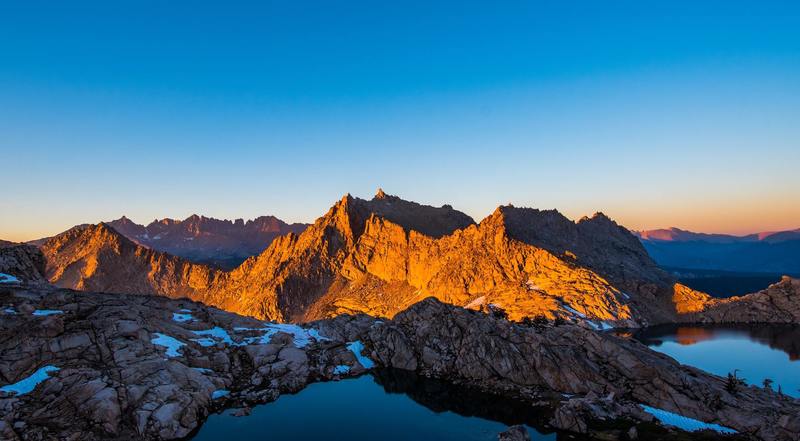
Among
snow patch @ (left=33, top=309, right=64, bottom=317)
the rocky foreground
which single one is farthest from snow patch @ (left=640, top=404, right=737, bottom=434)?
snow patch @ (left=33, top=309, right=64, bottom=317)

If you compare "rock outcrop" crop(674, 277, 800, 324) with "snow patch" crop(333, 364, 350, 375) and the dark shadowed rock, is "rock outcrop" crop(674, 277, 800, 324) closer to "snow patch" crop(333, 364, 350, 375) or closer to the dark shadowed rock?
"snow patch" crop(333, 364, 350, 375)

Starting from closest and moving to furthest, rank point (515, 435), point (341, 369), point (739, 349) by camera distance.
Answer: point (515, 435) < point (341, 369) < point (739, 349)

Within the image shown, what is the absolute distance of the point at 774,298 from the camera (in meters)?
163

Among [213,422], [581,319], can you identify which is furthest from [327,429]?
[581,319]

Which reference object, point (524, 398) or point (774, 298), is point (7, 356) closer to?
point (524, 398)

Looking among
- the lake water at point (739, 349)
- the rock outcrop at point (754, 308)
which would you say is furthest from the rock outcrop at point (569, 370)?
the rock outcrop at point (754, 308)

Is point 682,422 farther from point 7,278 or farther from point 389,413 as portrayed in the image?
point 7,278

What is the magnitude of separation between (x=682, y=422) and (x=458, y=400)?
3175 cm

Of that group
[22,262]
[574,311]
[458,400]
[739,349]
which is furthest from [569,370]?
[22,262]

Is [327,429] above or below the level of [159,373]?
below

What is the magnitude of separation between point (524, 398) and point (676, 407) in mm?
21550

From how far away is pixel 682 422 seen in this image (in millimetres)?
58438

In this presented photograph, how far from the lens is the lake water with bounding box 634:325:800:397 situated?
94625 millimetres

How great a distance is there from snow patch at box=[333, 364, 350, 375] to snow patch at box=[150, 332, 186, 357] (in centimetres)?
2770
